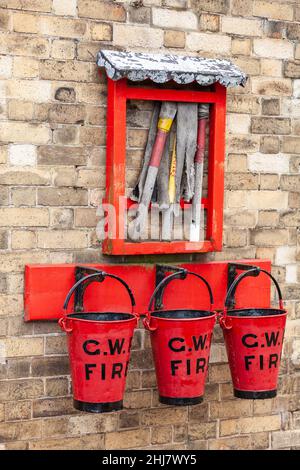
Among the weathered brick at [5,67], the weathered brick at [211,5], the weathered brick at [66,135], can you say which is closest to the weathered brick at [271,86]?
the weathered brick at [211,5]

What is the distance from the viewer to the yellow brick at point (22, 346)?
142 inches

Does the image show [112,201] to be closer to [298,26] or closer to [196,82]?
[196,82]

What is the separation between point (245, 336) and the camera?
3.57m

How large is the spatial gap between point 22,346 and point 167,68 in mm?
1395

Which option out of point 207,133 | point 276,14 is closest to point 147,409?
point 207,133

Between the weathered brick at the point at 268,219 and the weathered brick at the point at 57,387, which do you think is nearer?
the weathered brick at the point at 57,387

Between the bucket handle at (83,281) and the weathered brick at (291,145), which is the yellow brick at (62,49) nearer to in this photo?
the bucket handle at (83,281)

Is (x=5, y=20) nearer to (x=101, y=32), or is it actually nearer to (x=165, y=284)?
(x=101, y=32)

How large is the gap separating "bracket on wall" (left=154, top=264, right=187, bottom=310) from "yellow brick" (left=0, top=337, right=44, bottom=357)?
0.56 m

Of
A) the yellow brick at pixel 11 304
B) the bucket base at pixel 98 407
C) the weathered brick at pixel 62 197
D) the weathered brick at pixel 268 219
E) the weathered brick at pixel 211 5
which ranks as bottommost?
the bucket base at pixel 98 407

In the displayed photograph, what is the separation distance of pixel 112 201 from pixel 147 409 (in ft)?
3.38

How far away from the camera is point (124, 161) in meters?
3.67

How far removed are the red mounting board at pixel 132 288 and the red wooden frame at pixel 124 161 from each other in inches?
4.8

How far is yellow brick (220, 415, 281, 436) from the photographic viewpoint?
409cm
